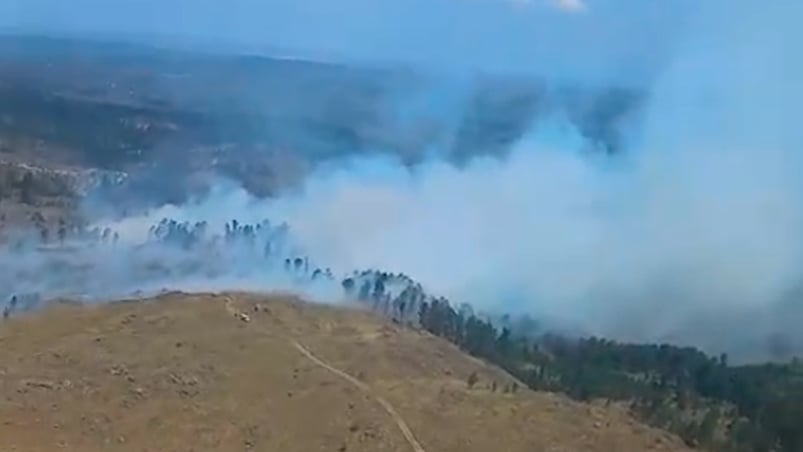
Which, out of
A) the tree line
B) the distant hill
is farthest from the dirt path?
the distant hill

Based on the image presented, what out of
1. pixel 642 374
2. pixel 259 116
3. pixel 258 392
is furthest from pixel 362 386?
pixel 259 116

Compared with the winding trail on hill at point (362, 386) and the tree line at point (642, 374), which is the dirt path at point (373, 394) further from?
the tree line at point (642, 374)

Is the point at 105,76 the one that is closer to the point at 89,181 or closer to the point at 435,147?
the point at 89,181

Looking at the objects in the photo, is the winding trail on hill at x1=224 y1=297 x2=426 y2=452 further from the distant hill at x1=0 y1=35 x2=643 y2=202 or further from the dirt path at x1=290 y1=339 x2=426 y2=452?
the distant hill at x1=0 y1=35 x2=643 y2=202

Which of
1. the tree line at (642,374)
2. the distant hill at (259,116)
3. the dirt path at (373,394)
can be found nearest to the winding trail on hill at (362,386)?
the dirt path at (373,394)

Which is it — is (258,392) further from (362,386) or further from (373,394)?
(373,394)

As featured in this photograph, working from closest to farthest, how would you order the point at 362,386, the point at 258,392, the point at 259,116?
1. the point at 258,392
2. the point at 362,386
3. the point at 259,116
